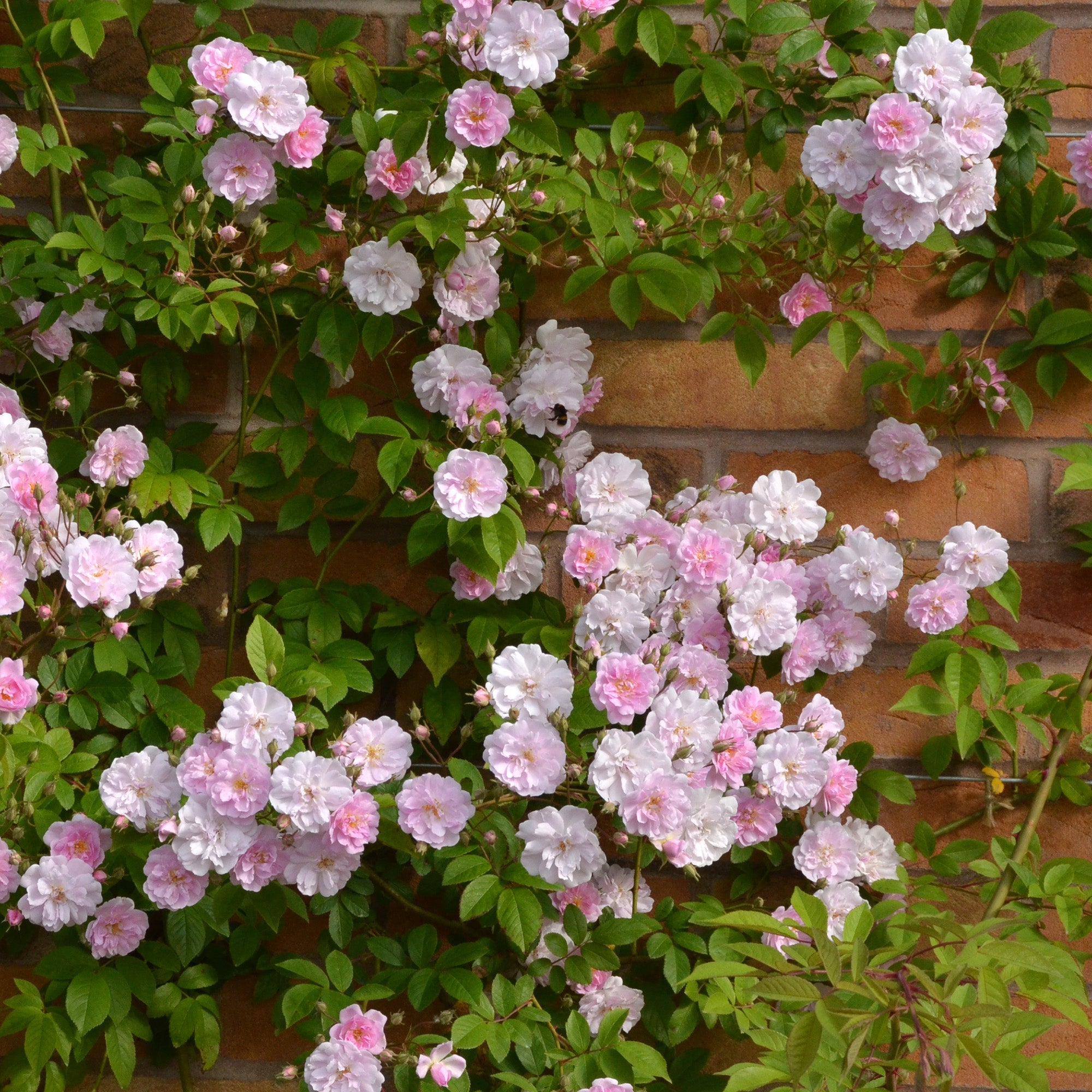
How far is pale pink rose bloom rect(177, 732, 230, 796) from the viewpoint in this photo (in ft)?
2.98

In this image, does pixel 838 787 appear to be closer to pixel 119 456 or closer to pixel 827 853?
pixel 827 853

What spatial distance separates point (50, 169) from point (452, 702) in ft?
2.34

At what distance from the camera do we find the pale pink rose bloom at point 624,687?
3.08ft

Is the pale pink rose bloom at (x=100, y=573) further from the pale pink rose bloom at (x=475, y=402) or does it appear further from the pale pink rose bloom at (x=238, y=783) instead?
the pale pink rose bloom at (x=475, y=402)

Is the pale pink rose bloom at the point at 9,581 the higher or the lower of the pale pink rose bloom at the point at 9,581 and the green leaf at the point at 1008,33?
the lower

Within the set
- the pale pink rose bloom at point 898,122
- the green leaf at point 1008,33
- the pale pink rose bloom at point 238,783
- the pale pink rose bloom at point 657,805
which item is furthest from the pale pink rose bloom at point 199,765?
the green leaf at point 1008,33

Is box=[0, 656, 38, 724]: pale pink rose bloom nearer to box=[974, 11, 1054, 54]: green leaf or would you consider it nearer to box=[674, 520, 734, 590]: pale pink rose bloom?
box=[674, 520, 734, 590]: pale pink rose bloom

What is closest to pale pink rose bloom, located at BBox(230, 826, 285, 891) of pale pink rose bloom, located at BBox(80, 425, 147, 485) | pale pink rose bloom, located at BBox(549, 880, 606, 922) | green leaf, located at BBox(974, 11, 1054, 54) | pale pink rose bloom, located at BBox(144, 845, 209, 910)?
pale pink rose bloom, located at BBox(144, 845, 209, 910)

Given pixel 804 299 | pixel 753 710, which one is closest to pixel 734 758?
pixel 753 710

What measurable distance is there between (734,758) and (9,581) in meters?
0.65

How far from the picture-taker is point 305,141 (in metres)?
1.05

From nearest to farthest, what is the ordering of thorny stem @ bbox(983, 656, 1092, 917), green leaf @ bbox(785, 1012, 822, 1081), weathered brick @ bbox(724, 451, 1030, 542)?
green leaf @ bbox(785, 1012, 822, 1081) → thorny stem @ bbox(983, 656, 1092, 917) → weathered brick @ bbox(724, 451, 1030, 542)

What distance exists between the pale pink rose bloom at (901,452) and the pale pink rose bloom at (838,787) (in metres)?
0.33

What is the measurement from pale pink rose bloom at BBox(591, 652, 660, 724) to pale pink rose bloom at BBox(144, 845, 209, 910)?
398 mm
